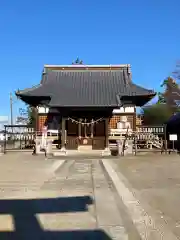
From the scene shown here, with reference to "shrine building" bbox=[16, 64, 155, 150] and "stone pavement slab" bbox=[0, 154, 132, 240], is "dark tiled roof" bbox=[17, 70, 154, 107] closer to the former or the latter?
"shrine building" bbox=[16, 64, 155, 150]

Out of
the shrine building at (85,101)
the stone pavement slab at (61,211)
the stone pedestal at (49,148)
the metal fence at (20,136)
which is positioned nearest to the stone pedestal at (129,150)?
the shrine building at (85,101)

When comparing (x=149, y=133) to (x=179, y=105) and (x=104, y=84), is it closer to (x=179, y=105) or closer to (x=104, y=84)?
(x=104, y=84)

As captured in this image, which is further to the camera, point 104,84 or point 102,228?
point 104,84

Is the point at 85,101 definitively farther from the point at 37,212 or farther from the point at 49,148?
the point at 37,212

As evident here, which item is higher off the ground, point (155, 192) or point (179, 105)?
point (179, 105)

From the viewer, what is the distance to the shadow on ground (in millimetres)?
5547

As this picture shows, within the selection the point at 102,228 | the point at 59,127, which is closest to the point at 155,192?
the point at 102,228

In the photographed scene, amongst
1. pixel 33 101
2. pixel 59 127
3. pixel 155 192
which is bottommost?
pixel 155 192

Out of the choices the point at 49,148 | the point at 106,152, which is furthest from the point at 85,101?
the point at 49,148

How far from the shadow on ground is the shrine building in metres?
19.9

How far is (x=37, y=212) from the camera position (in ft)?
23.3

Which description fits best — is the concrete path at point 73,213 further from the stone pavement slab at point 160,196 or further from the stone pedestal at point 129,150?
the stone pedestal at point 129,150

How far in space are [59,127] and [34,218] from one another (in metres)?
25.0

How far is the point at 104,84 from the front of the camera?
105 feet
